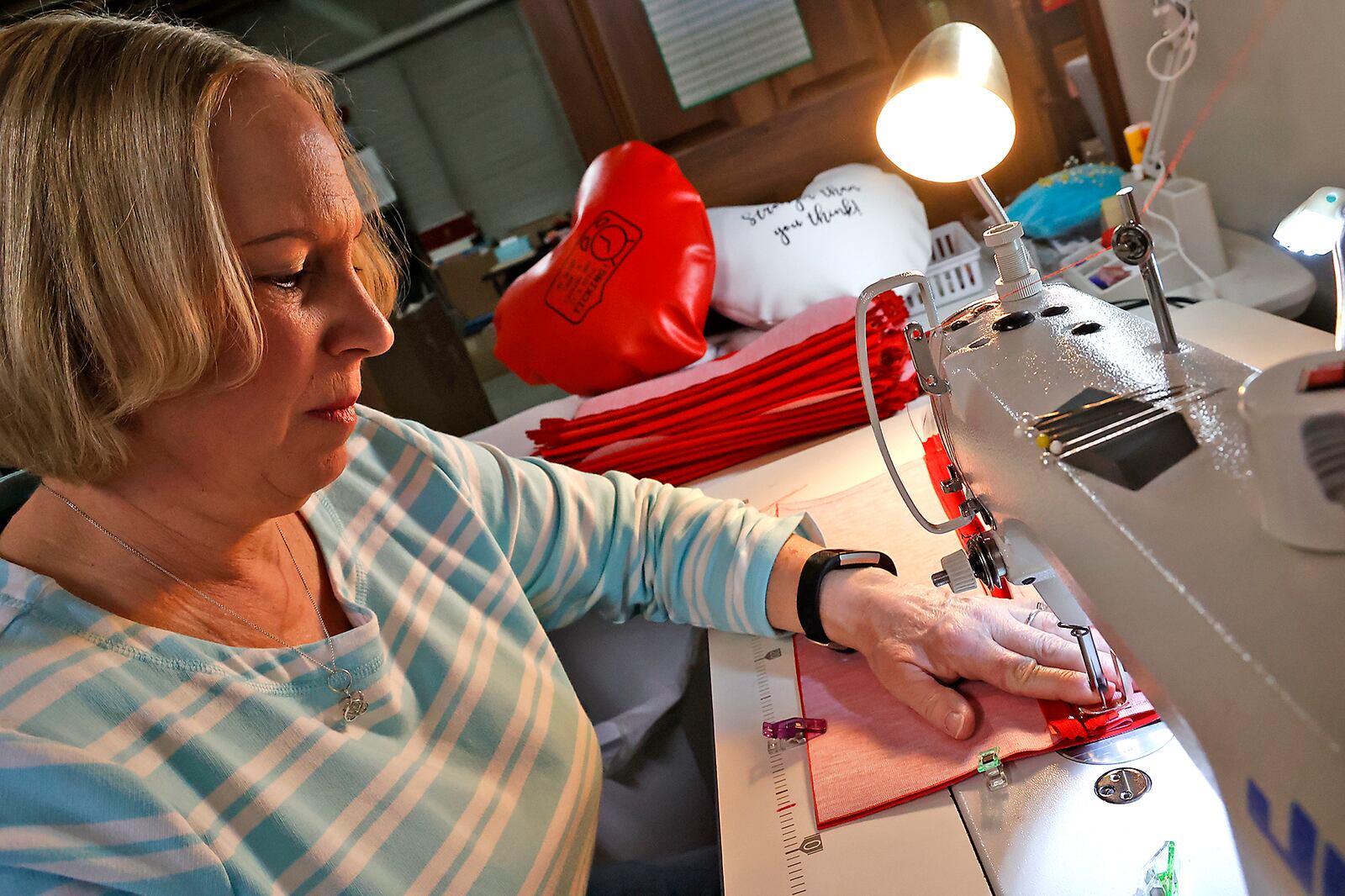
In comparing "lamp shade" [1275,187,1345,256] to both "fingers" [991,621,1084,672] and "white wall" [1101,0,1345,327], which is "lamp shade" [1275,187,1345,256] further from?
"white wall" [1101,0,1345,327]

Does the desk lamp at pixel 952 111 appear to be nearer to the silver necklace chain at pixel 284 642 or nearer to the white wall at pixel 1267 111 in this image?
the white wall at pixel 1267 111

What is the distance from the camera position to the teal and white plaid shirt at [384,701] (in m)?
0.73

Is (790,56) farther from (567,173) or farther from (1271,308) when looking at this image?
(567,173)

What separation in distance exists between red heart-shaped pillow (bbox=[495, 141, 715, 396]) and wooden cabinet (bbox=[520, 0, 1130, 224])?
385mm

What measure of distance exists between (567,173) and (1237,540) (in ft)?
13.6

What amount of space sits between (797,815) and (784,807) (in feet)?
0.06

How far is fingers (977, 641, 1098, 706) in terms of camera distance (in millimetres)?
818

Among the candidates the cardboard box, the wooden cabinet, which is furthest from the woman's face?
the cardboard box

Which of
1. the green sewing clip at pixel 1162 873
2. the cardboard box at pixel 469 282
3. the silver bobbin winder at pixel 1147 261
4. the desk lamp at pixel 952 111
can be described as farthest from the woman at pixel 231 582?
the cardboard box at pixel 469 282

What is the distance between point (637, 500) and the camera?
133 cm

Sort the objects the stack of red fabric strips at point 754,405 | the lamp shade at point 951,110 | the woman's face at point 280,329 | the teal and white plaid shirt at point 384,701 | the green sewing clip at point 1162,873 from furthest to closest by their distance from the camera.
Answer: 1. the stack of red fabric strips at point 754,405
2. the lamp shade at point 951,110
3. the woman's face at point 280,329
4. the teal and white plaid shirt at point 384,701
5. the green sewing clip at point 1162,873

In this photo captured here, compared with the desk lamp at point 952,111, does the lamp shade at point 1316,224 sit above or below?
below

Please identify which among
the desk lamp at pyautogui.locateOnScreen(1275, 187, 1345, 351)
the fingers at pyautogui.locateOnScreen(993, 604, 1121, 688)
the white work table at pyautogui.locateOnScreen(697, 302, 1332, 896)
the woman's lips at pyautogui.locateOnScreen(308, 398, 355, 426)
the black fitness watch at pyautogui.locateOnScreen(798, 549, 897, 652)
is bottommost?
the white work table at pyautogui.locateOnScreen(697, 302, 1332, 896)

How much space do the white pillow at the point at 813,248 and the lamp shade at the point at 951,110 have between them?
0.94m
